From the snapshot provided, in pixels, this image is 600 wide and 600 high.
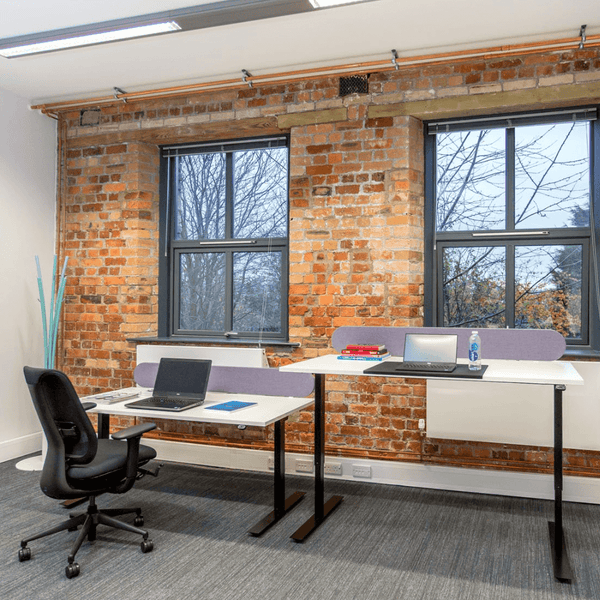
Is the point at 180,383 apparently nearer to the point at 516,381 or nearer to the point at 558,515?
the point at 516,381

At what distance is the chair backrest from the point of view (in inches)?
109

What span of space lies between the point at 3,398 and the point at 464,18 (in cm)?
429

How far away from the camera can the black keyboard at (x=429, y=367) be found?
315 centimetres

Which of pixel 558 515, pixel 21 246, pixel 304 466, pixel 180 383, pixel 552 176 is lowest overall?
pixel 304 466

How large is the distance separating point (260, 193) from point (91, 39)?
1.66 metres

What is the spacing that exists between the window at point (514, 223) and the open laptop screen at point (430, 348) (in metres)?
0.76

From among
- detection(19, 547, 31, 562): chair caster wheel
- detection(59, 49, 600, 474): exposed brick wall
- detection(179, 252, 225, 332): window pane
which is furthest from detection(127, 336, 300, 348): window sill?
detection(19, 547, 31, 562): chair caster wheel

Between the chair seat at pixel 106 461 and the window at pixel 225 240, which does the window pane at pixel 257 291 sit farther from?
the chair seat at pixel 106 461

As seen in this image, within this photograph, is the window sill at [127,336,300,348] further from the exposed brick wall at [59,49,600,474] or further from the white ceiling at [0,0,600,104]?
the white ceiling at [0,0,600,104]

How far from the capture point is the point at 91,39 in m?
3.62

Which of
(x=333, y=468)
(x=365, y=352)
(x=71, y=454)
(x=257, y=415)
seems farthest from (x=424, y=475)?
(x=71, y=454)

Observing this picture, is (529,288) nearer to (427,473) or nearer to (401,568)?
(427,473)

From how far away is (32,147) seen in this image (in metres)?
4.94

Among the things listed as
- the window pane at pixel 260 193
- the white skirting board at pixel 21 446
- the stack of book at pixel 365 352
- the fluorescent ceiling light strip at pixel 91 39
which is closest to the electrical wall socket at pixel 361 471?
the stack of book at pixel 365 352
